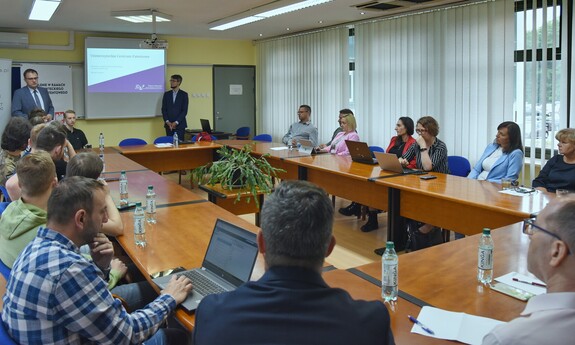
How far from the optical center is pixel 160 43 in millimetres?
6926

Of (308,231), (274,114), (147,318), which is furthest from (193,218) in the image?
(274,114)

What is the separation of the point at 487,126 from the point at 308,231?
5210 mm

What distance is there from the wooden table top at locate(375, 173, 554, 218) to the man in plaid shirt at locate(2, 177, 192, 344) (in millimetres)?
2414

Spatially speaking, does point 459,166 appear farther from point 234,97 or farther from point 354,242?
point 234,97

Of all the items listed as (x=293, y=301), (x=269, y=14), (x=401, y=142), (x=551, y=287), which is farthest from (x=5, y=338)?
(x=269, y=14)

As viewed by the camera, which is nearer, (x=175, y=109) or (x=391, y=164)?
(x=391, y=164)

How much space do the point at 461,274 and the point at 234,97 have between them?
28.1 feet

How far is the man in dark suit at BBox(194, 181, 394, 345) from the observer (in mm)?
1043

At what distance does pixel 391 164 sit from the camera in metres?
Result: 4.62

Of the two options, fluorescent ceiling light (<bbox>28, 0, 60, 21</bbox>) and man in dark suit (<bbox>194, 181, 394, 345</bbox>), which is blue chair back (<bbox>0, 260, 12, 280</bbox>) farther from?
fluorescent ceiling light (<bbox>28, 0, 60, 21</bbox>)

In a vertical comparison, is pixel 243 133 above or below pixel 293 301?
above

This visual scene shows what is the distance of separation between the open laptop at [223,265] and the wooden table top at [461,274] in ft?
1.80

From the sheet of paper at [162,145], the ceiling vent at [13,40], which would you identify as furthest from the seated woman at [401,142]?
the ceiling vent at [13,40]

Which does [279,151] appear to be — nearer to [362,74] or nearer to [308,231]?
[362,74]
